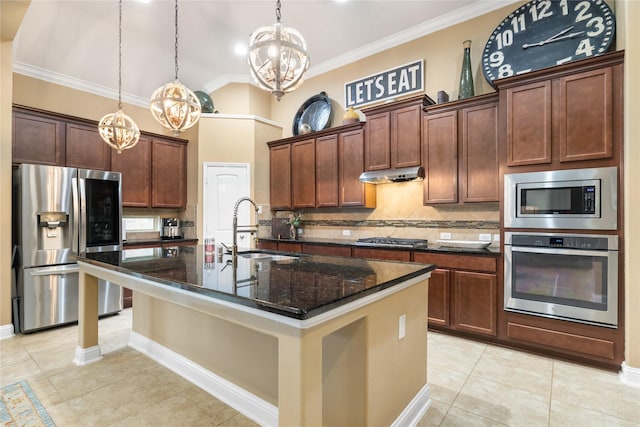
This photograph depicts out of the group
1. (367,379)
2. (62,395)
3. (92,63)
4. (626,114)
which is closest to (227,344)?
(367,379)

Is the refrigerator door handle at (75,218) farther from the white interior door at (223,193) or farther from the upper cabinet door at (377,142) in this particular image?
the upper cabinet door at (377,142)

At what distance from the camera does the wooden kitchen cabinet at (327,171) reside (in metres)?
4.61

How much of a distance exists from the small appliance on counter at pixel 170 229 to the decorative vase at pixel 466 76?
4.67 m

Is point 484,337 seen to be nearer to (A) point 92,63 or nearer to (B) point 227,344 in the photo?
(B) point 227,344

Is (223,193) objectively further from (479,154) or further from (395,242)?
(479,154)

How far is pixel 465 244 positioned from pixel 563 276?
1005 mm

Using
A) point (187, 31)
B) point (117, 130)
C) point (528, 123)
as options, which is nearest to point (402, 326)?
point (528, 123)

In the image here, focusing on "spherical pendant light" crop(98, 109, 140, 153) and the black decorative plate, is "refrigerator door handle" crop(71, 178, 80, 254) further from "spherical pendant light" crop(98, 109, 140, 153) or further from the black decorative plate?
the black decorative plate

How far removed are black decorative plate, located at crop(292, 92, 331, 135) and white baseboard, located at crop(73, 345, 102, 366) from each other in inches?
154

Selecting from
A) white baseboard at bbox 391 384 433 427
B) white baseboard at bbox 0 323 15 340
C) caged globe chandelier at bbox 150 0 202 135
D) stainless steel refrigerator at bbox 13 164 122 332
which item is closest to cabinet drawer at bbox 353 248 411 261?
white baseboard at bbox 391 384 433 427

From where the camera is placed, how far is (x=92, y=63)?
179 inches

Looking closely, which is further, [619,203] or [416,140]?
[416,140]

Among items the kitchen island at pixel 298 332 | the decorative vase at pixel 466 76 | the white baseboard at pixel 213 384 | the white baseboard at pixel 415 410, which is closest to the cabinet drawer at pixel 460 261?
the kitchen island at pixel 298 332

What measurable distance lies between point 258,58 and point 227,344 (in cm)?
188
